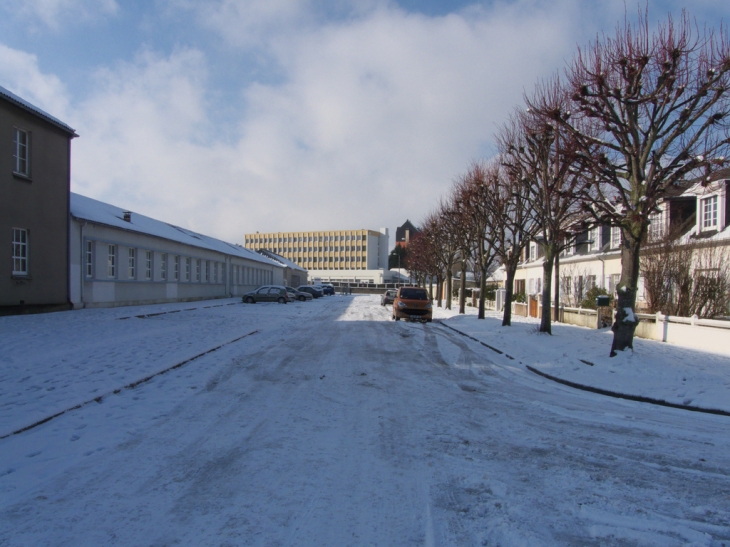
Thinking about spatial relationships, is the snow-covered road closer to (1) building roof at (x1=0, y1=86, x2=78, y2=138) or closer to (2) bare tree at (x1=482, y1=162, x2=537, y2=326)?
(2) bare tree at (x1=482, y1=162, x2=537, y2=326)

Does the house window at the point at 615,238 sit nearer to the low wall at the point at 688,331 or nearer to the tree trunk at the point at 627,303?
the low wall at the point at 688,331

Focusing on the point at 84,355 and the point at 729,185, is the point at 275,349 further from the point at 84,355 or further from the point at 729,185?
the point at 729,185

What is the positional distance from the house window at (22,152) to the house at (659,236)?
2140 cm

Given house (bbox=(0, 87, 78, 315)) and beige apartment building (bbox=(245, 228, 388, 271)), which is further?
beige apartment building (bbox=(245, 228, 388, 271))

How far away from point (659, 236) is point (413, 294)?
39.5ft

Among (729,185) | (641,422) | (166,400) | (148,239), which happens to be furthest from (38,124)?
(729,185)

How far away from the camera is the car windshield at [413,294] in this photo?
2752cm

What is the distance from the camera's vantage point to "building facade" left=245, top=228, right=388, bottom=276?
437 ft

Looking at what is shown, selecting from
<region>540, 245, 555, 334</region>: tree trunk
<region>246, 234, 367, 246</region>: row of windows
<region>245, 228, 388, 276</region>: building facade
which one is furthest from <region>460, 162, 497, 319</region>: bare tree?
<region>246, 234, 367, 246</region>: row of windows

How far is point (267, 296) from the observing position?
44.3 metres

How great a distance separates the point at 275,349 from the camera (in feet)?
46.0

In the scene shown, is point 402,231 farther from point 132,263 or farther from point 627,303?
point 627,303

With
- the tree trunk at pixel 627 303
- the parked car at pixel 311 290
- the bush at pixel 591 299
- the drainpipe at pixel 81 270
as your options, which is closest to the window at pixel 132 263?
the drainpipe at pixel 81 270

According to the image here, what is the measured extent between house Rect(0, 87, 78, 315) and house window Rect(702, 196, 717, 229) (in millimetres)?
27566
